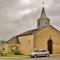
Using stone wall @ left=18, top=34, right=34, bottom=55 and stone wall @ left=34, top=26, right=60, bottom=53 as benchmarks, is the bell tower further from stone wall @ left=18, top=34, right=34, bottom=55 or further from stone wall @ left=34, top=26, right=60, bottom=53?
stone wall @ left=34, top=26, right=60, bottom=53

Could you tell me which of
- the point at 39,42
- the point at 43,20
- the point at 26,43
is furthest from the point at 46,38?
the point at 43,20

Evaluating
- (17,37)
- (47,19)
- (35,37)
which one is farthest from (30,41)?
(47,19)

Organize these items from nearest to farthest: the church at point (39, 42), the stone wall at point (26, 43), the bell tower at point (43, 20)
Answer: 1. the church at point (39, 42)
2. the stone wall at point (26, 43)
3. the bell tower at point (43, 20)

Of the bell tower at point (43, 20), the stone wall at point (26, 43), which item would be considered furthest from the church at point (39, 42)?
the bell tower at point (43, 20)

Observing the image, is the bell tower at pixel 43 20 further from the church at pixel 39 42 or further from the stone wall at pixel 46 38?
the stone wall at pixel 46 38

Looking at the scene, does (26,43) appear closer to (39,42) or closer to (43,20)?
(39,42)

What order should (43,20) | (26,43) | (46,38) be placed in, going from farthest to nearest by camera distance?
(43,20)
(26,43)
(46,38)

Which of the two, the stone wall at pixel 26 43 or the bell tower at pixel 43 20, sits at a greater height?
the bell tower at pixel 43 20

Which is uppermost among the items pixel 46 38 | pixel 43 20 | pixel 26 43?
pixel 43 20

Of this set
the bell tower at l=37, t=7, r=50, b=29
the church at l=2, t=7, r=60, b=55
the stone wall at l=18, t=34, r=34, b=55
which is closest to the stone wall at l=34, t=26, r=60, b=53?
the church at l=2, t=7, r=60, b=55

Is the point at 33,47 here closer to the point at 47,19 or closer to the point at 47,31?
the point at 47,31

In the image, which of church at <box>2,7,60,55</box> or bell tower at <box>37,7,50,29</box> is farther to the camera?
bell tower at <box>37,7,50,29</box>

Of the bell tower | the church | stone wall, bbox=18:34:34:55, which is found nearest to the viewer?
the church

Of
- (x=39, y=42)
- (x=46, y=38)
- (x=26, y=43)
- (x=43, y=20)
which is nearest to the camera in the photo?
(x=39, y=42)
